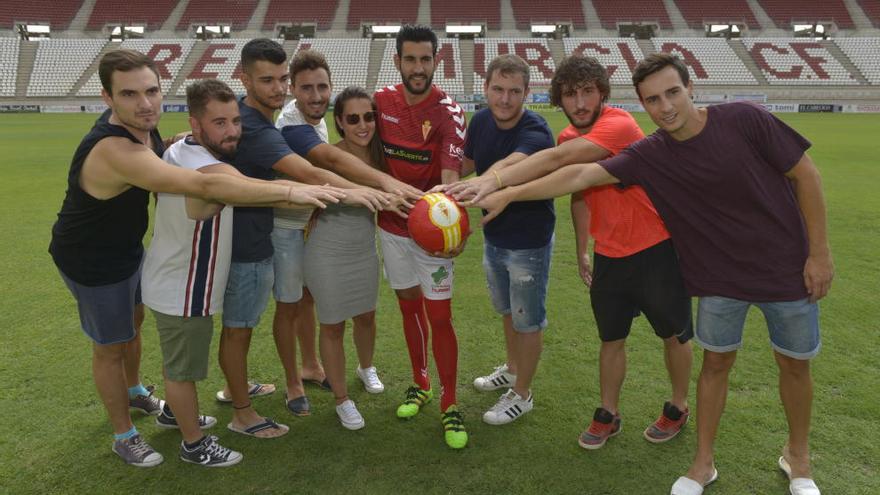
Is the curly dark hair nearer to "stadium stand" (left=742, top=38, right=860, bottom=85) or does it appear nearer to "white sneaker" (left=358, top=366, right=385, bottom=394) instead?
"white sneaker" (left=358, top=366, right=385, bottom=394)

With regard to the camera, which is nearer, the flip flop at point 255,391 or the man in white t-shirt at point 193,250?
the man in white t-shirt at point 193,250

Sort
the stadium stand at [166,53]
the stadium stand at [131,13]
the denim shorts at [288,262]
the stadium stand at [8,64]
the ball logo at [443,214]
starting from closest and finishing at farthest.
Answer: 1. the ball logo at [443,214]
2. the denim shorts at [288,262]
3. the stadium stand at [8,64]
4. the stadium stand at [166,53]
5. the stadium stand at [131,13]

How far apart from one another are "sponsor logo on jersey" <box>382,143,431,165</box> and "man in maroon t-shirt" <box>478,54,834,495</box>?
100 cm

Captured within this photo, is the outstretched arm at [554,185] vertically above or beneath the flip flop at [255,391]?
above

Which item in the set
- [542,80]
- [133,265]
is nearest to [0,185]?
[133,265]

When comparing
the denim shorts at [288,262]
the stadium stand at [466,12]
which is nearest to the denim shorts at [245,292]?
the denim shorts at [288,262]

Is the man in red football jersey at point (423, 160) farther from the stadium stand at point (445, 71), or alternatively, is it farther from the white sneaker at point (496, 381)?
the stadium stand at point (445, 71)

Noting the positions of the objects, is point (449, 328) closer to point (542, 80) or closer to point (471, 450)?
point (471, 450)

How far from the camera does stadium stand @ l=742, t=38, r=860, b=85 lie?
1529 inches

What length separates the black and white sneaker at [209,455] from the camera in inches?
128

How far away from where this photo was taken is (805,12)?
157 feet

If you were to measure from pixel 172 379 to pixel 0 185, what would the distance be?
471 inches

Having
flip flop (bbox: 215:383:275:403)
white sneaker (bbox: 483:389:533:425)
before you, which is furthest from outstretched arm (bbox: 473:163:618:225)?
flip flop (bbox: 215:383:275:403)

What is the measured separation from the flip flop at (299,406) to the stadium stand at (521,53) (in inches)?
1497
